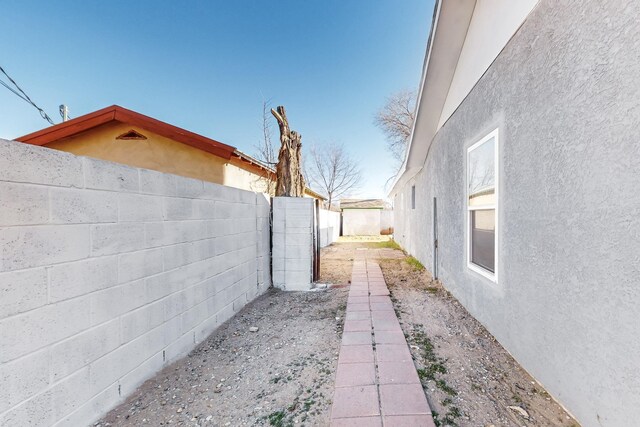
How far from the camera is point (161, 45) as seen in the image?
390 inches

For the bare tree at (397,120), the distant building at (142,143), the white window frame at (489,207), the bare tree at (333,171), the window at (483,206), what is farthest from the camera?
the bare tree at (333,171)

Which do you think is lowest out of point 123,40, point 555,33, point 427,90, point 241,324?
point 241,324

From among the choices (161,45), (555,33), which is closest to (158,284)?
(555,33)

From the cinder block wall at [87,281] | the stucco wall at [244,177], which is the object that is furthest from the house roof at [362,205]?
the cinder block wall at [87,281]

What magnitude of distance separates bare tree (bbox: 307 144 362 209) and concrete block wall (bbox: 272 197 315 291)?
25874 millimetres

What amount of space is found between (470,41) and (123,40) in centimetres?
1069

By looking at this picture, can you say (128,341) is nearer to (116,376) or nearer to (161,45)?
(116,376)

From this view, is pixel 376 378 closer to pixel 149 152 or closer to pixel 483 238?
pixel 483 238

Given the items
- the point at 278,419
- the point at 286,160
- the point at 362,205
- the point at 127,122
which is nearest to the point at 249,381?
the point at 278,419

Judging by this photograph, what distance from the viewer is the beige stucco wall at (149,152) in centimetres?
746

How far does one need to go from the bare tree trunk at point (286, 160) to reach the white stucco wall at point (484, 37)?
3.41 meters

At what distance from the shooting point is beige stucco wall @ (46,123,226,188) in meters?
7.46

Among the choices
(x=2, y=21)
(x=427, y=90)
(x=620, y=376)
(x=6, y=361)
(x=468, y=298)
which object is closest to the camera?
(x=6, y=361)

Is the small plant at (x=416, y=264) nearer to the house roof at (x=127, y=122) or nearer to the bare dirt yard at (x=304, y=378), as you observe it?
the bare dirt yard at (x=304, y=378)
